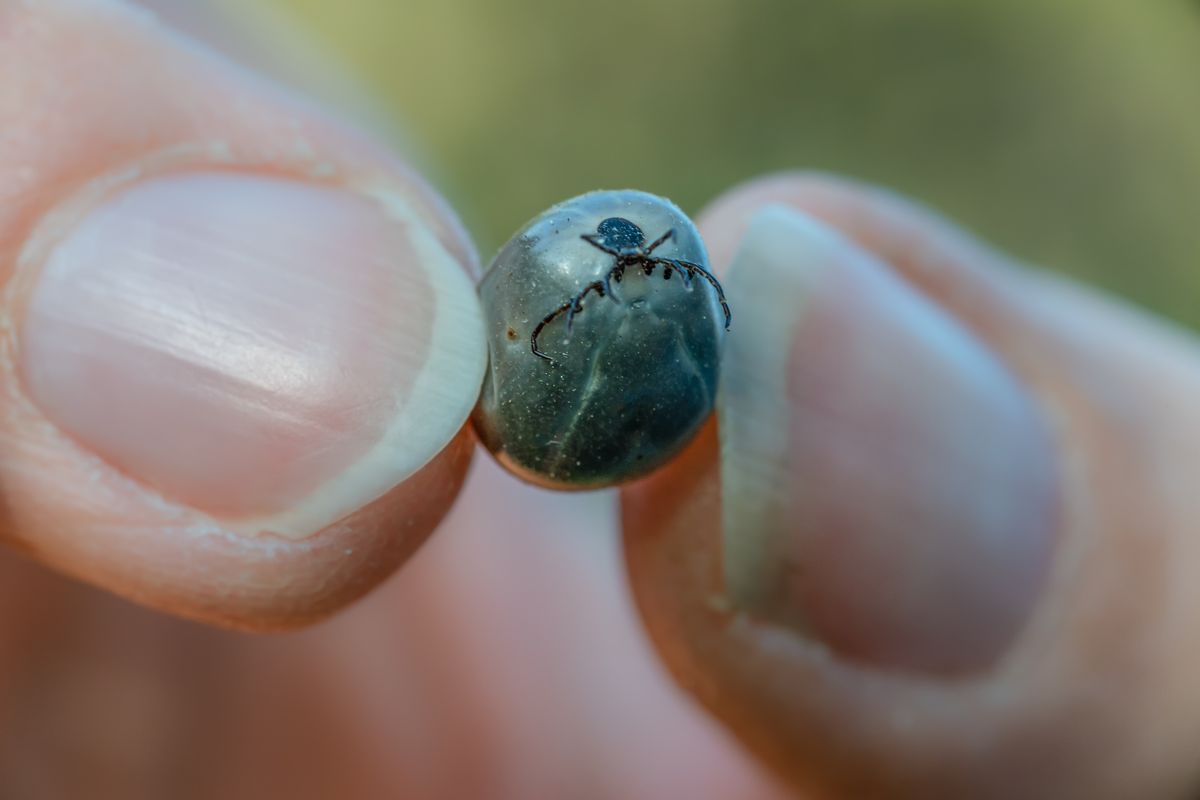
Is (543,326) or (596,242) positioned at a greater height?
(596,242)

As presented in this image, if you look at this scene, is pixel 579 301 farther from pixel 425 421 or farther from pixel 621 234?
pixel 425 421

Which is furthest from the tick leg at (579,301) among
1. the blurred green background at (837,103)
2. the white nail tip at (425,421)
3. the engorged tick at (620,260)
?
the blurred green background at (837,103)

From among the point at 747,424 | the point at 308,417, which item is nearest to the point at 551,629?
the point at 747,424

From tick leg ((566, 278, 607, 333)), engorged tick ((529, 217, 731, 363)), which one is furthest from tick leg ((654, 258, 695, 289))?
tick leg ((566, 278, 607, 333))

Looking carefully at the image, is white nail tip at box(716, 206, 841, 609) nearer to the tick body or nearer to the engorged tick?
the tick body

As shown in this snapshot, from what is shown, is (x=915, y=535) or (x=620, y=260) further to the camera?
(x=915, y=535)

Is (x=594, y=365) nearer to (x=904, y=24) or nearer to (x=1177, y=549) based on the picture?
(x=1177, y=549)

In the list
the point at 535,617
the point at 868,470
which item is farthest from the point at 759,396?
the point at 535,617
